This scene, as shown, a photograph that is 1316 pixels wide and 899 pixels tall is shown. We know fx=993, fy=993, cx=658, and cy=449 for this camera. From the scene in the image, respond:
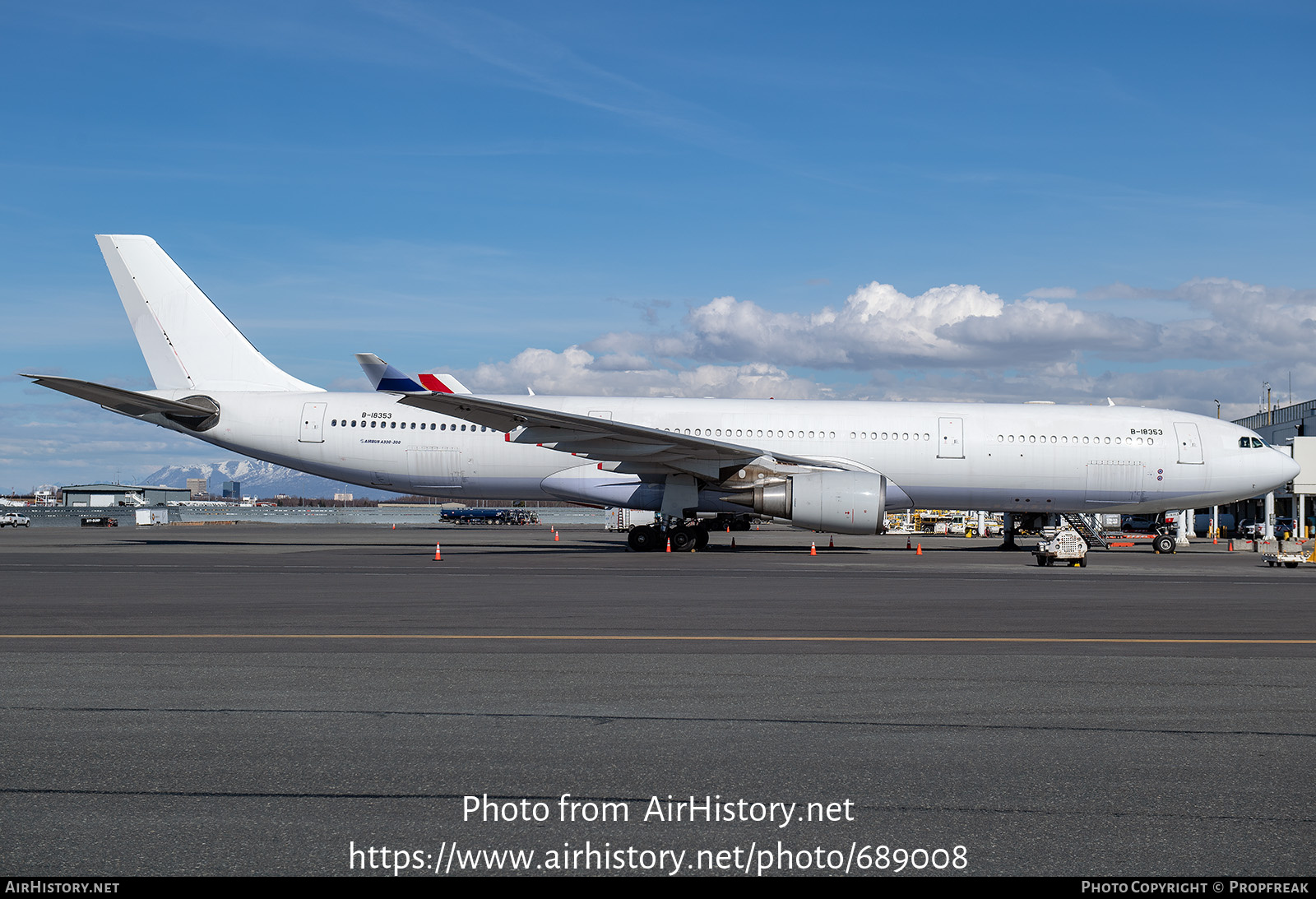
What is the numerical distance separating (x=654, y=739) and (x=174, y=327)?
89.0 feet

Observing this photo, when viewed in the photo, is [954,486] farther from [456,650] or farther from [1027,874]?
[1027,874]

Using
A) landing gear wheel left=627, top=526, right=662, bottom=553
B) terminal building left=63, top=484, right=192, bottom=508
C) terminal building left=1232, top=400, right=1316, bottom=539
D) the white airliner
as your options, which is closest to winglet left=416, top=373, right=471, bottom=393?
the white airliner

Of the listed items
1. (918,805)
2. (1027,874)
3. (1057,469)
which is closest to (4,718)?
(918,805)

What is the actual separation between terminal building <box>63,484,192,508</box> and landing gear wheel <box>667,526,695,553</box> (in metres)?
75.5

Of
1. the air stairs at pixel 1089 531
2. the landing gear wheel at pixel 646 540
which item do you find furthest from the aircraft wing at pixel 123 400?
the air stairs at pixel 1089 531

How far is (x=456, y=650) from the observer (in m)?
8.77

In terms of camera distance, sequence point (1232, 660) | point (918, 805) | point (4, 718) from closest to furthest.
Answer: point (918, 805), point (4, 718), point (1232, 660)

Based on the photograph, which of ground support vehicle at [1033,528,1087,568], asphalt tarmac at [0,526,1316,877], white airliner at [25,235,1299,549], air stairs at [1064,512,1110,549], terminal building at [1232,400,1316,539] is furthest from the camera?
terminal building at [1232,400,1316,539]

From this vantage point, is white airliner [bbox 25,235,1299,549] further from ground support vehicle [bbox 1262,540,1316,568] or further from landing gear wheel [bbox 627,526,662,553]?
ground support vehicle [bbox 1262,540,1316,568]

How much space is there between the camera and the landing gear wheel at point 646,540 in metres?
25.9

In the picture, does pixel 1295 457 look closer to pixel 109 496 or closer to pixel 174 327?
pixel 174 327

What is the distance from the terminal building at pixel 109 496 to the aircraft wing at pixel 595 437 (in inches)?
2917

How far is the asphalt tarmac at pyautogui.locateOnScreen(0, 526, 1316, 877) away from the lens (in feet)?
13.0

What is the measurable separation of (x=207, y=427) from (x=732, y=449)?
593 inches
